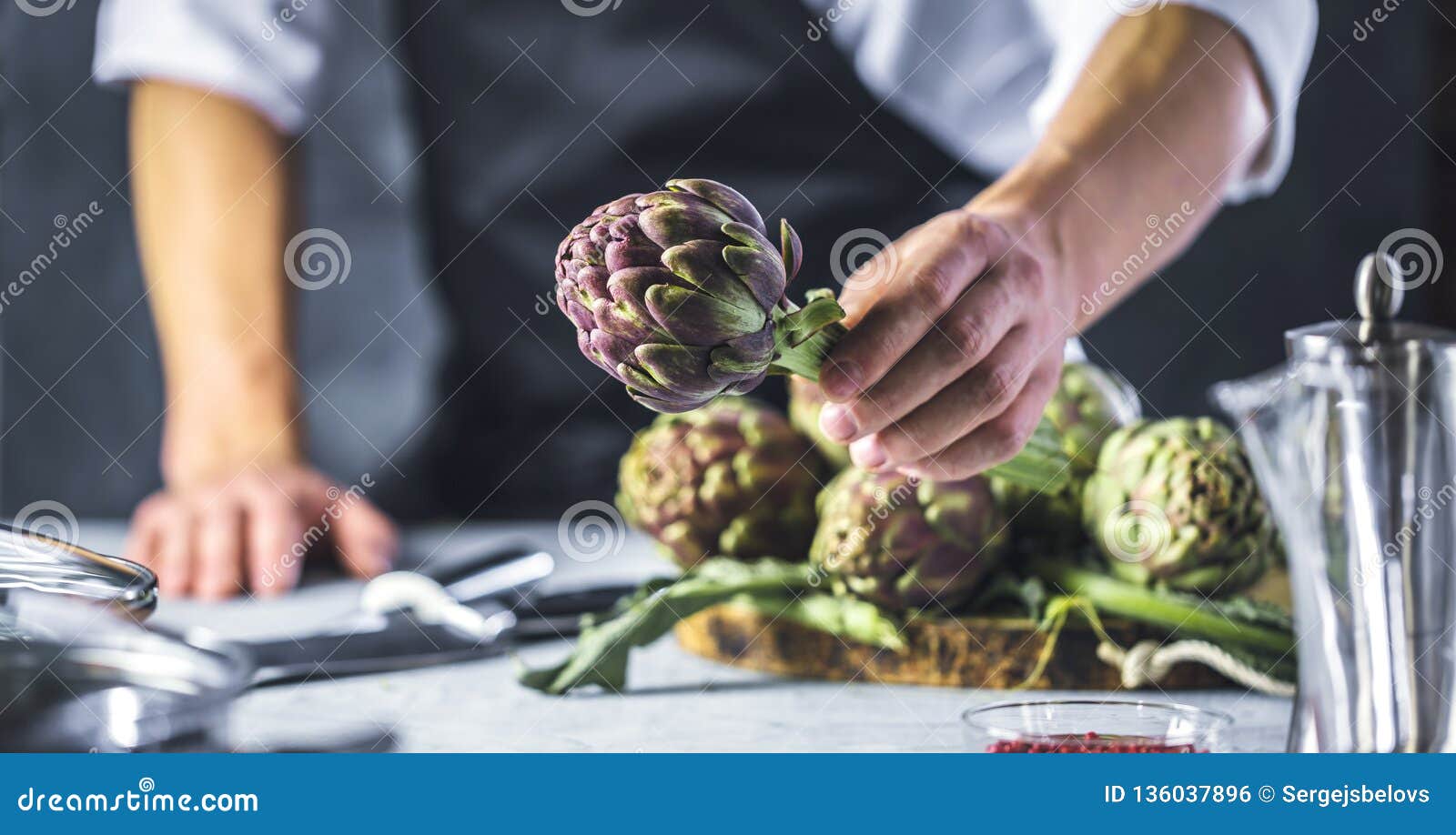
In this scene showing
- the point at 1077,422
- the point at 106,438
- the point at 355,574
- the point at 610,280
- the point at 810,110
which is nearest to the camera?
the point at 610,280

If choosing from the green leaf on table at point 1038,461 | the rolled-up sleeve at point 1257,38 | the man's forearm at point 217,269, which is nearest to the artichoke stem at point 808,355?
the green leaf on table at point 1038,461

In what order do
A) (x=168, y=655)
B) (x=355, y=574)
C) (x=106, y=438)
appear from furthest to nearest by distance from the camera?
1. (x=106, y=438)
2. (x=355, y=574)
3. (x=168, y=655)

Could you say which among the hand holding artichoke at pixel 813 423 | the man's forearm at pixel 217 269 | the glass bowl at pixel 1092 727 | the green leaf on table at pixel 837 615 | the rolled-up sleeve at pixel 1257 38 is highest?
the man's forearm at pixel 217 269

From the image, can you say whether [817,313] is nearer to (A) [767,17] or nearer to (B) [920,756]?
(B) [920,756]

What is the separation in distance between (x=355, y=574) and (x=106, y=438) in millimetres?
1145

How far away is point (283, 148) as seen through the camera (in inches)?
52.9

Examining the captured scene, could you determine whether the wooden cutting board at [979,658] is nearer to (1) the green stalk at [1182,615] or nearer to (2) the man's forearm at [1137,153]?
(1) the green stalk at [1182,615]

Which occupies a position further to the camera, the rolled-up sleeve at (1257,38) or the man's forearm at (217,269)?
the man's forearm at (217,269)

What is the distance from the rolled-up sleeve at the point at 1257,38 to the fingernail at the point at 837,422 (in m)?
0.44

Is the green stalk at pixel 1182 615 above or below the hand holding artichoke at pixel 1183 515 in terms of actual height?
below

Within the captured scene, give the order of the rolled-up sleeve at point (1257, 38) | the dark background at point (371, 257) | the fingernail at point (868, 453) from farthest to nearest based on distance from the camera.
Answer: the dark background at point (371, 257)
the rolled-up sleeve at point (1257, 38)
the fingernail at point (868, 453)

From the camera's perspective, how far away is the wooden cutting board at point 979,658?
2.08ft

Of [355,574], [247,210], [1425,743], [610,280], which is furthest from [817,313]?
[247,210]

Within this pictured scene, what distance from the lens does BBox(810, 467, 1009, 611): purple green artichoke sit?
632mm
